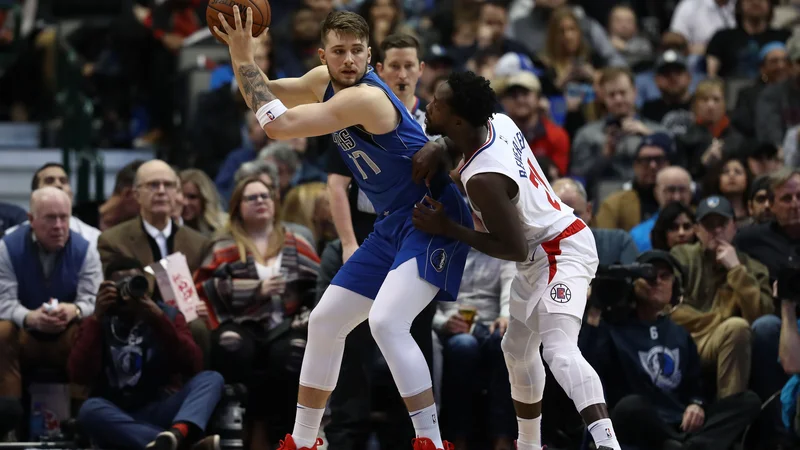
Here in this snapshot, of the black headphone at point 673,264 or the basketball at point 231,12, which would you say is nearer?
the basketball at point 231,12

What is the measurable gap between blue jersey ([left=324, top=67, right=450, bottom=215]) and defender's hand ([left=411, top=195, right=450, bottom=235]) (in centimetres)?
17

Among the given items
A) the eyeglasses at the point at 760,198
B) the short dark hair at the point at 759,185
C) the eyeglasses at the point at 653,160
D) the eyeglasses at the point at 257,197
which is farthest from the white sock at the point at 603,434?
the eyeglasses at the point at 653,160

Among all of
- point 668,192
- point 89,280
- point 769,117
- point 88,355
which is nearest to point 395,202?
point 88,355

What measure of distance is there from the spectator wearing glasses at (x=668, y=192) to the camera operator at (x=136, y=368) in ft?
10.9

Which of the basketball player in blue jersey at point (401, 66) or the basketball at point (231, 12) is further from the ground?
the basketball at point (231, 12)

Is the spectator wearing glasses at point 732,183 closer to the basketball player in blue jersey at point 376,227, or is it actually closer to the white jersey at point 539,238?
the white jersey at point 539,238

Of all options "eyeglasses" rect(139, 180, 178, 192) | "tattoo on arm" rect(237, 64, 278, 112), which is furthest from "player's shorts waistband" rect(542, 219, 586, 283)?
"eyeglasses" rect(139, 180, 178, 192)

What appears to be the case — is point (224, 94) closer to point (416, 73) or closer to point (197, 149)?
point (197, 149)

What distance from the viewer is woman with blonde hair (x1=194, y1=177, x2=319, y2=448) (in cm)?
840

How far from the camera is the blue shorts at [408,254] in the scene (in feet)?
20.5

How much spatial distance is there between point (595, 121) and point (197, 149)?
11.9 ft

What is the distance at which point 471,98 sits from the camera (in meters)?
6.05

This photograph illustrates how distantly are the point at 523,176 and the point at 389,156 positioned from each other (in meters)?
0.66

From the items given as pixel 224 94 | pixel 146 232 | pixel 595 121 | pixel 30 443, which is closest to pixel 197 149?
pixel 224 94
